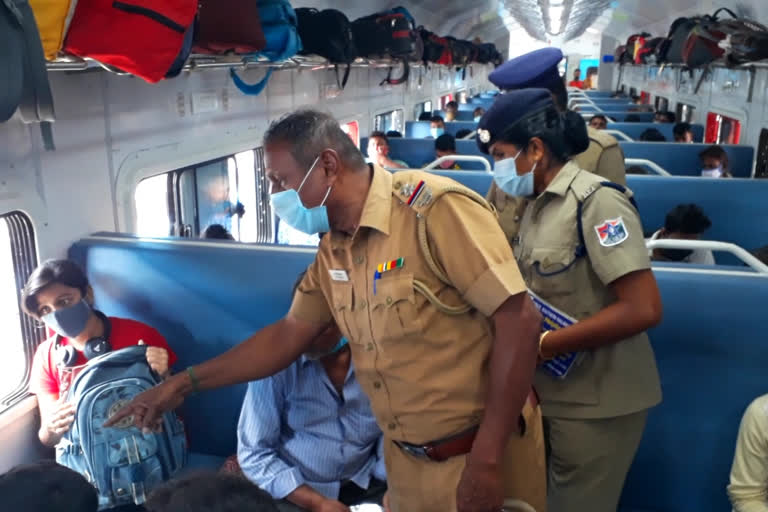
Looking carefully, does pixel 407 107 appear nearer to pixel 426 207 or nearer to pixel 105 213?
pixel 105 213

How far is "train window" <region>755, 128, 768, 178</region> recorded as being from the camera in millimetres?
6398

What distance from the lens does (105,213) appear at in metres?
3.14

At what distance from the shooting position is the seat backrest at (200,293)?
8.91 feet

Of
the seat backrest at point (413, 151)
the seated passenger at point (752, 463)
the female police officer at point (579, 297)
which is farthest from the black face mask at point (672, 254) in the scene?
the seat backrest at point (413, 151)

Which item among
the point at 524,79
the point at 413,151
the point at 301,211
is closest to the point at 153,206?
the point at 524,79

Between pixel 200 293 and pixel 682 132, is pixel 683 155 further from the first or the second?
pixel 200 293

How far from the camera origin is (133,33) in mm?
2211

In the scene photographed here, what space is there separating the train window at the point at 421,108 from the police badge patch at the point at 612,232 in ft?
31.2

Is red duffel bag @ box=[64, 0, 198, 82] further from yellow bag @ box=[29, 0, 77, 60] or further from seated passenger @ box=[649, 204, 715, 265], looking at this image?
seated passenger @ box=[649, 204, 715, 265]

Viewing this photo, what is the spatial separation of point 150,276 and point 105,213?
526 mm

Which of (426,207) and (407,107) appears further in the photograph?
(407,107)

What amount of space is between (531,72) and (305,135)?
1630 mm

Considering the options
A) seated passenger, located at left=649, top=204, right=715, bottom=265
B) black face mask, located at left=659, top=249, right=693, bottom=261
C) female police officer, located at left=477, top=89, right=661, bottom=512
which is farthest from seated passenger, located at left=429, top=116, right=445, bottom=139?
female police officer, located at left=477, top=89, right=661, bottom=512

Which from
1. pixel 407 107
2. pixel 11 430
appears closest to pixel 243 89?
pixel 11 430
